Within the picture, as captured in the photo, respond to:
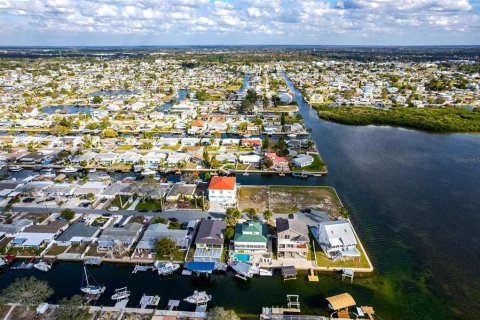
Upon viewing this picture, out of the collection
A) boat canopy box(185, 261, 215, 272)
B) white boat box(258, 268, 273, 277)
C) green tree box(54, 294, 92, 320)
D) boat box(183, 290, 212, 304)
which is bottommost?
boat box(183, 290, 212, 304)

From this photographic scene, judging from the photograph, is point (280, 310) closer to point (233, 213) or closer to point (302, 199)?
point (233, 213)

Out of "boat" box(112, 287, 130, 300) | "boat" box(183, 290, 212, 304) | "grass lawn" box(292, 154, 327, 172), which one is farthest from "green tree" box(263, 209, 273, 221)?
"grass lawn" box(292, 154, 327, 172)

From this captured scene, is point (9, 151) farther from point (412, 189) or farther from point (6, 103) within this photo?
point (412, 189)

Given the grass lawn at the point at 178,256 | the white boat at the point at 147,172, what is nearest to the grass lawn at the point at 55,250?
the grass lawn at the point at 178,256

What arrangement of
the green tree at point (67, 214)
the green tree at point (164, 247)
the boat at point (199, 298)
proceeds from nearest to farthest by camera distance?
1. the boat at point (199, 298)
2. the green tree at point (164, 247)
3. the green tree at point (67, 214)

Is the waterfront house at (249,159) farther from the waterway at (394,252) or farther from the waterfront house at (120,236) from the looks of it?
the waterfront house at (120,236)

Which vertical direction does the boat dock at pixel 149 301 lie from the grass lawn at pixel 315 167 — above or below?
below

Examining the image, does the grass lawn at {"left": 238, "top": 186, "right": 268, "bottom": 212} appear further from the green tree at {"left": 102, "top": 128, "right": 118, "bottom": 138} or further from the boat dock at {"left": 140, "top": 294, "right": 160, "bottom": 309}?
the green tree at {"left": 102, "top": 128, "right": 118, "bottom": 138}
